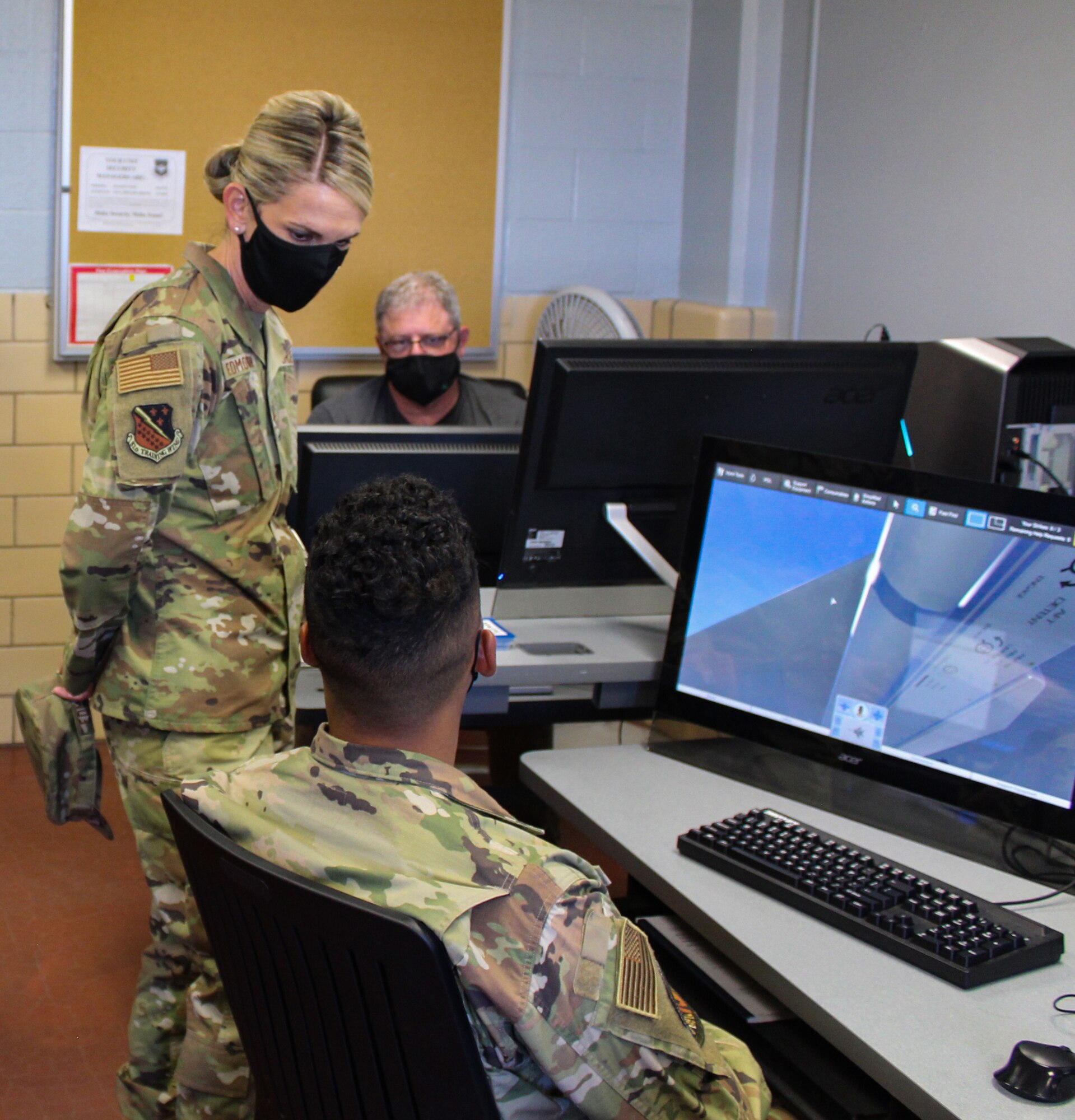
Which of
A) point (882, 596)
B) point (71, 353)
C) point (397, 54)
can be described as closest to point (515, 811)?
point (882, 596)

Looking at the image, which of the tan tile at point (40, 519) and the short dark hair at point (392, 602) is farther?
the tan tile at point (40, 519)

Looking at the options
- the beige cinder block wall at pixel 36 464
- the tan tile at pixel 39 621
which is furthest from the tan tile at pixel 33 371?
the tan tile at pixel 39 621

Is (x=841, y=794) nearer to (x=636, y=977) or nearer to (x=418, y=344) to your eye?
(x=636, y=977)

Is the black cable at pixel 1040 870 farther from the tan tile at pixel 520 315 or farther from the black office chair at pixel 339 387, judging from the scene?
the tan tile at pixel 520 315

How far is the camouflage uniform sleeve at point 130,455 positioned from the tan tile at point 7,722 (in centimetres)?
225

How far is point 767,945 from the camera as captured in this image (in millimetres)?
1343

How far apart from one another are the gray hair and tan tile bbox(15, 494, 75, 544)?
48.2 inches

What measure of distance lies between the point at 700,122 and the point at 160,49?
5.35ft

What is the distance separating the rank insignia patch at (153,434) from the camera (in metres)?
1.70

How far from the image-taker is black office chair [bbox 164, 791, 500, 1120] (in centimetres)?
91

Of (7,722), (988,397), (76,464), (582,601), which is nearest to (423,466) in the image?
(582,601)

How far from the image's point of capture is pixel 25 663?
3773mm

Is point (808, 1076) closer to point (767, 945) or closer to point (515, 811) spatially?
point (767, 945)

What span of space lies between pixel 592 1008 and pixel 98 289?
10.2 ft
